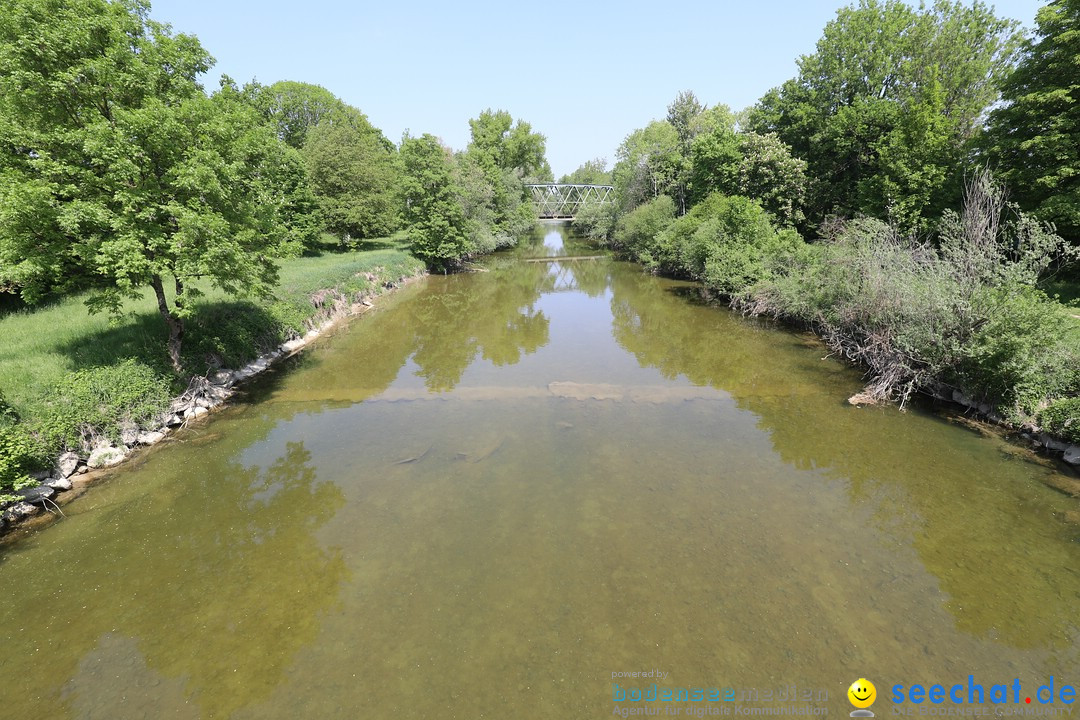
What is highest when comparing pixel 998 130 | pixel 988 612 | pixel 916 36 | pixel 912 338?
pixel 916 36

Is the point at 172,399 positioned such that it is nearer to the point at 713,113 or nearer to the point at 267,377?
the point at 267,377

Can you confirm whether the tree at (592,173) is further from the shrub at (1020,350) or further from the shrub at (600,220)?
the shrub at (1020,350)

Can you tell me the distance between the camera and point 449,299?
103ft

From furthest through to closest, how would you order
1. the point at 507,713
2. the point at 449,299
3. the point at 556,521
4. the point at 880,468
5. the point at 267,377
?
the point at 449,299, the point at 267,377, the point at 880,468, the point at 556,521, the point at 507,713

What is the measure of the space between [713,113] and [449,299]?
44.3m

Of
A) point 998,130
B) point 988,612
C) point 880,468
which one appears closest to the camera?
point 988,612

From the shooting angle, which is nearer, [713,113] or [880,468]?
[880,468]

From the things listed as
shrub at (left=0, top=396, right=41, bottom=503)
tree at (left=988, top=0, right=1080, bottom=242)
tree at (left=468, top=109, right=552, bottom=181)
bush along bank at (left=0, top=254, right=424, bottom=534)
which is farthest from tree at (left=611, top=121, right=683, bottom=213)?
shrub at (left=0, top=396, right=41, bottom=503)

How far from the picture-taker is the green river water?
627 cm

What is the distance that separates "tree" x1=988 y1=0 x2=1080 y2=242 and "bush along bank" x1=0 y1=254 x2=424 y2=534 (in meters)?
30.5

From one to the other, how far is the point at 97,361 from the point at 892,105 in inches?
1527

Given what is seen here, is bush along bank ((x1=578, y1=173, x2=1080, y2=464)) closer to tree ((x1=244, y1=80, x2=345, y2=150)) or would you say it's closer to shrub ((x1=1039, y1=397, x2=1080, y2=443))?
shrub ((x1=1039, y1=397, x2=1080, y2=443))

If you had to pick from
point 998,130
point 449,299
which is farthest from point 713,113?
point 449,299

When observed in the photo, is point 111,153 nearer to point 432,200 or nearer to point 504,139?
point 432,200
